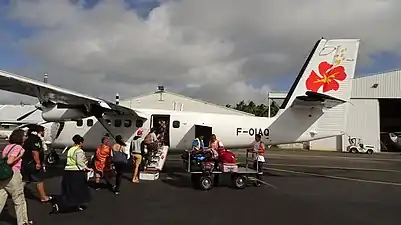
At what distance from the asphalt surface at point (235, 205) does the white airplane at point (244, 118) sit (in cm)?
311

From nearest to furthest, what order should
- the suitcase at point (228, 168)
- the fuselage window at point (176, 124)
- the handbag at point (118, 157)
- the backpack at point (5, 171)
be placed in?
the backpack at point (5, 171)
the handbag at point (118, 157)
the suitcase at point (228, 168)
the fuselage window at point (176, 124)

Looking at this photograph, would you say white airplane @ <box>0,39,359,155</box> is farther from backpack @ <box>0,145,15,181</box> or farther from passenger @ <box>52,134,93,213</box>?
backpack @ <box>0,145,15,181</box>

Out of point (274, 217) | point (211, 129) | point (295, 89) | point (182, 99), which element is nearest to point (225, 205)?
point (274, 217)

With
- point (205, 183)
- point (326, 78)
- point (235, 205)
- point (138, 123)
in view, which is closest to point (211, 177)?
point (205, 183)

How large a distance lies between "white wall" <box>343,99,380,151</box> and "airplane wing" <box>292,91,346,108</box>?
3295 centimetres

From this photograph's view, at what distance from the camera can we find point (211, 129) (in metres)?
17.9

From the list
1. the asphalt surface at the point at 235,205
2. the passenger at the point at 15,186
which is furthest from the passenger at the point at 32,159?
the passenger at the point at 15,186

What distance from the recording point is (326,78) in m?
17.2

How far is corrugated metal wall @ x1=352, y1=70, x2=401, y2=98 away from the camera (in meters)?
46.8

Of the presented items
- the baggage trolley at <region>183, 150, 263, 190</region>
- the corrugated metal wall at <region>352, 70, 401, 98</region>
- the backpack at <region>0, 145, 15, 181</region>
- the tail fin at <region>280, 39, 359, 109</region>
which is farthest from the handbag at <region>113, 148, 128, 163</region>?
the corrugated metal wall at <region>352, 70, 401, 98</region>

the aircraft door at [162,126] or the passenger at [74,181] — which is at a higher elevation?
the aircraft door at [162,126]

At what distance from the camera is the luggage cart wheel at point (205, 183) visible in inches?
480

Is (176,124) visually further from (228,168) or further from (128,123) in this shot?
(228,168)

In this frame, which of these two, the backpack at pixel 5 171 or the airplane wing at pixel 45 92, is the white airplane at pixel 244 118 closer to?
the airplane wing at pixel 45 92
